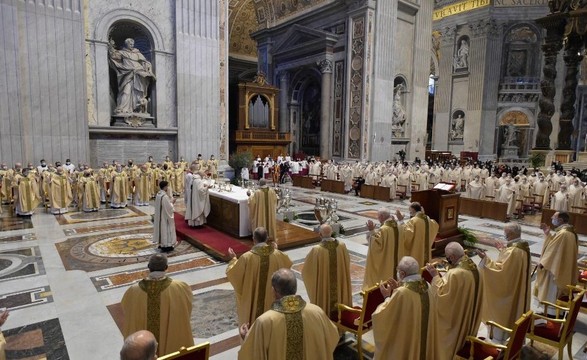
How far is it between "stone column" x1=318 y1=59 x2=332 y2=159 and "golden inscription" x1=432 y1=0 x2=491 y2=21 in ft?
45.4

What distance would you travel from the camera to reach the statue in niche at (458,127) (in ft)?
97.6

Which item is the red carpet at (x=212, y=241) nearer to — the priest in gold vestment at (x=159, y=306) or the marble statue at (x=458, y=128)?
the priest in gold vestment at (x=159, y=306)

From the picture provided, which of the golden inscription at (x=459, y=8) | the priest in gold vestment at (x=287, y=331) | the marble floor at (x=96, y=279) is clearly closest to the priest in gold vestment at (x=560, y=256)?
the marble floor at (x=96, y=279)

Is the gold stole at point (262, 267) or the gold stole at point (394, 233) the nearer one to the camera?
the gold stole at point (262, 267)

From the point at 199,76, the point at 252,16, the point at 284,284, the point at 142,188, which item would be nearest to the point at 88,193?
the point at 142,188

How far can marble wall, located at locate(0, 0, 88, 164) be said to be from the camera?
12.1 meters

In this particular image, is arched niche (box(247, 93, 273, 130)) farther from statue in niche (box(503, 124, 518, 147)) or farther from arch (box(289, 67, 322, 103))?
statue in niche (box(503, 124, 518, 147))

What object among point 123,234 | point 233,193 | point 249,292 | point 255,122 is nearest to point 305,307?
point 249,292

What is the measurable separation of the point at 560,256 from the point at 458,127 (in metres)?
27.5

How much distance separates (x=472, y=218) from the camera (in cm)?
1137

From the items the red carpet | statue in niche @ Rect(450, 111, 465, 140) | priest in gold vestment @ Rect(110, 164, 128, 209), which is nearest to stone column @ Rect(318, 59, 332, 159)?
statue in niche @ Rect(450, 111, 465, 140)

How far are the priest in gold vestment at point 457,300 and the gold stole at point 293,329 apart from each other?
4.81 ft

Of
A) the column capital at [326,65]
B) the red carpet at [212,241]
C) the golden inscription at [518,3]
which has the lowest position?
the red carpet at [212,241]

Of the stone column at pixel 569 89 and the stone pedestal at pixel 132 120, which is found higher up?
the stone column at pixel 569 89
